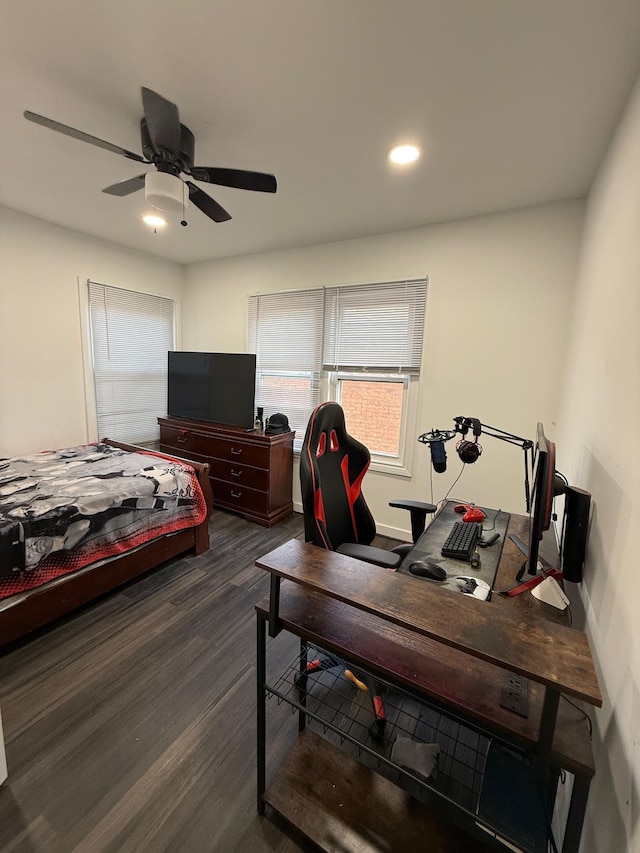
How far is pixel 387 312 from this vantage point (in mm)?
3074

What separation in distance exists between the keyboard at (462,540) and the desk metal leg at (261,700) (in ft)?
2.73

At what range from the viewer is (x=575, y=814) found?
70cm

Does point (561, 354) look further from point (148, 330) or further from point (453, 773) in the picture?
point (148, 330)

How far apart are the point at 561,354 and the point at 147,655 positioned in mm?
3169

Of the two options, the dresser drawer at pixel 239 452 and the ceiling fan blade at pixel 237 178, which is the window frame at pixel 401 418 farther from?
the ceiling fan blade at pixel 237 178

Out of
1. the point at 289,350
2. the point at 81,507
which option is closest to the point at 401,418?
the point at 289,350

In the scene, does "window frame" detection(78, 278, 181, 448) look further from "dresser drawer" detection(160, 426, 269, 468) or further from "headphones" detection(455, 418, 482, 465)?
"headphones" detection(455, 418, 482, 465)

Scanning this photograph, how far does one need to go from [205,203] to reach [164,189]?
1.25 feet

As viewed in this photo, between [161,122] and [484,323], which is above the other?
[161,122]

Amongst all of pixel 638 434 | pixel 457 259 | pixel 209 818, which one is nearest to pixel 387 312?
pixel 457 259

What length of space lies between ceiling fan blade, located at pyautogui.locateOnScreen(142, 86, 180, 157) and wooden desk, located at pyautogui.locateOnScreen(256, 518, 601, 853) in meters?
1.74

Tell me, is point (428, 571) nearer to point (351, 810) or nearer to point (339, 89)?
point (351, 810)

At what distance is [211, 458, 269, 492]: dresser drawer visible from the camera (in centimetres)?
341

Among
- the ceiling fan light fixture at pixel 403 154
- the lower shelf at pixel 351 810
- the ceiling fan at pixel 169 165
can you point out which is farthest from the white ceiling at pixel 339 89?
the lower shelf at pixel 351 810
